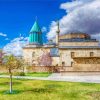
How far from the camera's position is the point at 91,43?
69.4 meters

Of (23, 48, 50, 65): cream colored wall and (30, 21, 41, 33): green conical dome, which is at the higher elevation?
(30, 21, 41, 33): green conical dome

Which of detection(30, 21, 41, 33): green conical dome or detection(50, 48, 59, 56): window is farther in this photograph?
detection(30, 21, 41, 33): green conical dome

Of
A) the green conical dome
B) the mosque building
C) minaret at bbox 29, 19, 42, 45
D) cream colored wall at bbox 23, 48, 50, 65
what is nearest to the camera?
the mosque building

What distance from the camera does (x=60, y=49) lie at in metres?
66.4

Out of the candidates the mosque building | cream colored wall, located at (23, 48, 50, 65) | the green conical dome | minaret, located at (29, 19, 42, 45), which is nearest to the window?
A: the mosque building

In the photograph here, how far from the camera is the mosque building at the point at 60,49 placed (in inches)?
2621

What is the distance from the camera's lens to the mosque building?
66.6 metres

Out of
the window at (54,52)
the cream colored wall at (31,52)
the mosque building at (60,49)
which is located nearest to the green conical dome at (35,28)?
the mosque building at (60,49)

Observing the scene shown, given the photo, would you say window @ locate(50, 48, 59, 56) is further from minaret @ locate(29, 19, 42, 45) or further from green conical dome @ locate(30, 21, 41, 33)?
green conical dome @ locate(30, 21, 41, 33)

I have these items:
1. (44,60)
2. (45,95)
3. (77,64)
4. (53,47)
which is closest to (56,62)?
(44,60)

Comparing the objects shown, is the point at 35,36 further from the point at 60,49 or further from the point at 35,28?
the point at 60,49

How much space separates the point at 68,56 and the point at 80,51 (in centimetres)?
316

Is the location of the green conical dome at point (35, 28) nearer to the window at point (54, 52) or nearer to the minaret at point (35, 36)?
the minaret at point (35, 36)

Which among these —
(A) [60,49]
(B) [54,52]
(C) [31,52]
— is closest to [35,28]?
(C) [31,52]
